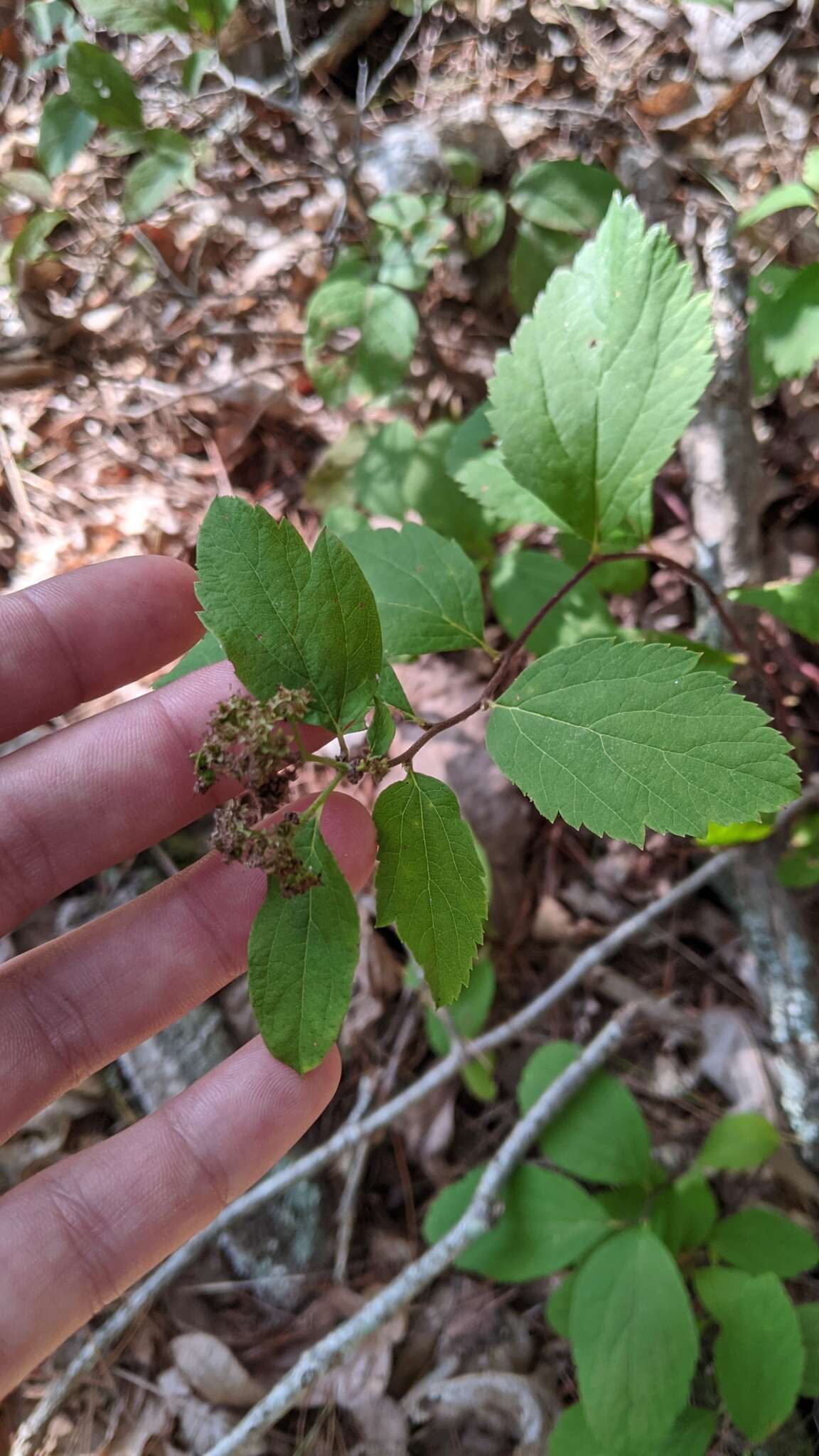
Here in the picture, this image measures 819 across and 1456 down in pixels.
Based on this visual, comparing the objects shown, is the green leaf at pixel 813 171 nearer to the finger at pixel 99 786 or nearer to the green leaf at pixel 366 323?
the green leaf at pixel 366 323

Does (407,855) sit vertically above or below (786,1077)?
above

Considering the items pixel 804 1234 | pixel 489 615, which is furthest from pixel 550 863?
pixel 804 1234

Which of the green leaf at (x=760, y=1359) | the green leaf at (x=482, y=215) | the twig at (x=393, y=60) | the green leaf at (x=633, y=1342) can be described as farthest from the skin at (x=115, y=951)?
the twig at (x=393, y=60)

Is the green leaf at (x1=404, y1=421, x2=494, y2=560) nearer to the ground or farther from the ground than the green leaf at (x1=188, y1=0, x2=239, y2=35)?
nearer to the ground

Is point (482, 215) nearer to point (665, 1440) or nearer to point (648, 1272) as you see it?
point (648, 1272)

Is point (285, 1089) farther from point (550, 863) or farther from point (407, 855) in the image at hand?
point (550, 863)

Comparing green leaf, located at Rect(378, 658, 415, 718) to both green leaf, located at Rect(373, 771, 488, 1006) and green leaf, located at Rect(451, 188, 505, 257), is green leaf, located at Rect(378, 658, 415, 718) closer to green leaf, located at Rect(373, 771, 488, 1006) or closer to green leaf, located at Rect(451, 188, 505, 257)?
green leaf, located at Rect(373, 771, 488, 1006)

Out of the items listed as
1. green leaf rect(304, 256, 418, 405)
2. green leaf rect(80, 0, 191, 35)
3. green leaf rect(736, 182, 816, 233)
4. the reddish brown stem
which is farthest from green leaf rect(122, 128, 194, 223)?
the reddish brown stem
